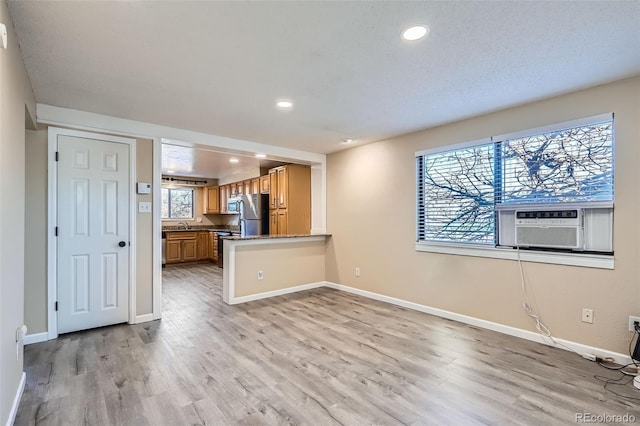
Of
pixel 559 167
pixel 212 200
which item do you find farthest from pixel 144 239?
pixel 212 200

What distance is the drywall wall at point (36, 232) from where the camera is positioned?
2.96 m

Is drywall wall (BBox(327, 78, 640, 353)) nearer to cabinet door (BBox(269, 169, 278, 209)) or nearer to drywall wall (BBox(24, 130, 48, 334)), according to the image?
cabinet door (BBox(269, 169, 278, 209))

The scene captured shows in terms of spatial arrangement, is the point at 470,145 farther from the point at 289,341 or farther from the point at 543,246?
the point at 289,341

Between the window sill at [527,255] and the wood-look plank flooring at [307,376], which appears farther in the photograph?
the window sill at [527,255]

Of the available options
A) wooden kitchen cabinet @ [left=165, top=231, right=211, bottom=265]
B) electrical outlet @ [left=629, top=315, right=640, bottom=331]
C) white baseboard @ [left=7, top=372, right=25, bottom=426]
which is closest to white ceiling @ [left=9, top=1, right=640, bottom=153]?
electrical outlet @ [left=629, top=315, right=640, bottom=331]

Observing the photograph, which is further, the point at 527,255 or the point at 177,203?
the point at 177,203

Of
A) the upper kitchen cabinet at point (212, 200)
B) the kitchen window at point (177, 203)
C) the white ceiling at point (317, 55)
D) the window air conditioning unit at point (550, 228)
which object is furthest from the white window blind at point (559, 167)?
the kitchen window at point (177, 203)

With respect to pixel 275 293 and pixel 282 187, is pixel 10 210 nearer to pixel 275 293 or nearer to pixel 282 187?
pixel 275 293

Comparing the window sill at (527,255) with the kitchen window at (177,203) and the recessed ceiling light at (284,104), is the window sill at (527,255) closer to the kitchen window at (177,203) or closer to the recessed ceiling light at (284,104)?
the recessed ceiling light at (284,104)

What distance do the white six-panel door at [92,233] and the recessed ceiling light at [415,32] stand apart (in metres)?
3.16

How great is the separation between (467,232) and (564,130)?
1.33 metres

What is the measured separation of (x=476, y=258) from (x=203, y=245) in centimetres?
663

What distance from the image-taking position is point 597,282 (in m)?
2.61

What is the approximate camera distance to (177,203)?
856 cm
